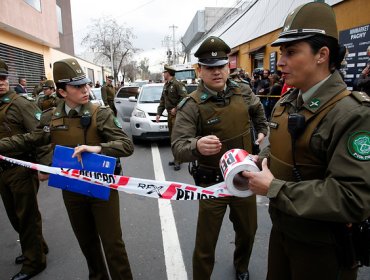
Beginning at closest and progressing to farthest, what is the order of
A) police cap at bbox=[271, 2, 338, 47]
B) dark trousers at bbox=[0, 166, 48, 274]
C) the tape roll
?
police cap at bbox=[271, 2, 338, 47], the tape roll, dark trousers at bbox=[0, 166, 48, 274]

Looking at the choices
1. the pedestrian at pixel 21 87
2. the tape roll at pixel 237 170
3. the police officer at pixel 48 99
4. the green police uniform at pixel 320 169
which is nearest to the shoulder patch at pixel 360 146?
the green police uniform at pixel 320 169

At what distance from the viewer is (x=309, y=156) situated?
4.96 feet

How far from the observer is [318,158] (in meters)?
1.49

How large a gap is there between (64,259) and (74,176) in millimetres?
1442

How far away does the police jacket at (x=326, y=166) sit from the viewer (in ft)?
4.24

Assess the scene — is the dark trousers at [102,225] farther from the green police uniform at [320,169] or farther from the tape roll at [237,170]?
the green police uniform at [320,169]

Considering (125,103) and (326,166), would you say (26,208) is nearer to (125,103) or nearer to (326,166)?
(326,166)

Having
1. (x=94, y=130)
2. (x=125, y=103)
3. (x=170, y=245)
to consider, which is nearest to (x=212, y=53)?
(x=94, y=130)

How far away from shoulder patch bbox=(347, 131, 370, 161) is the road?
206cm

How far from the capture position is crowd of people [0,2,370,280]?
53.7 inches

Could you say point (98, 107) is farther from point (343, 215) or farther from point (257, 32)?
point (257, 32)

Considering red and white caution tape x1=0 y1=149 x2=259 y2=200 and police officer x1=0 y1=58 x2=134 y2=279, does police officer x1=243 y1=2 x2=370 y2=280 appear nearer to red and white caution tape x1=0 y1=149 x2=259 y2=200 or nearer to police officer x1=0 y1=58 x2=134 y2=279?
red and white caution tape x1=0 y1=149 x2=259 y2=200

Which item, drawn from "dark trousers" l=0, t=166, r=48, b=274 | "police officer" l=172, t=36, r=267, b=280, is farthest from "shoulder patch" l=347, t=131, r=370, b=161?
"dark trousers" l=0, t=166, r=48, b=274

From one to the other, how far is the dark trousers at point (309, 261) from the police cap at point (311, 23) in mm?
1031
